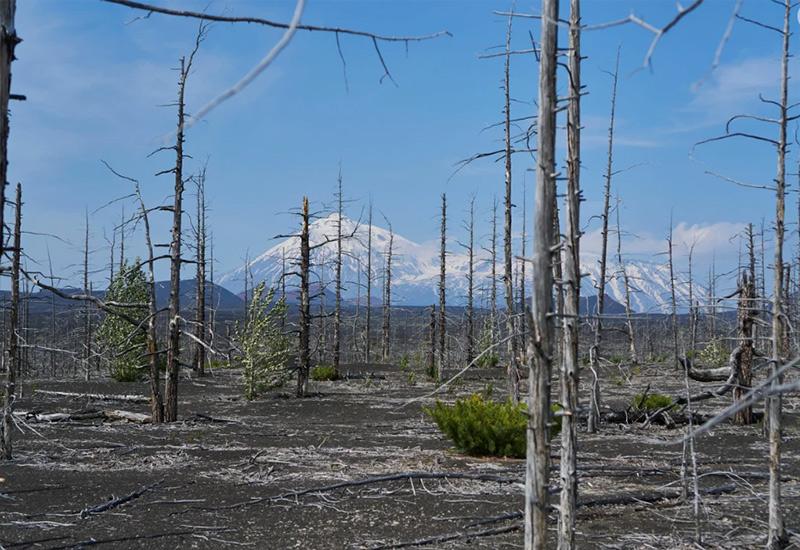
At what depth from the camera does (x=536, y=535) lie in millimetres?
3682

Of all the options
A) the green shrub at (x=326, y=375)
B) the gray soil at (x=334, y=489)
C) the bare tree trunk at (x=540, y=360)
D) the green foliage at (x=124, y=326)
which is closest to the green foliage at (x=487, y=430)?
the gray soil at (x=334, y=489)

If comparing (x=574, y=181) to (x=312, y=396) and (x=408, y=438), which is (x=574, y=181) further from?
(x=312, y=396)

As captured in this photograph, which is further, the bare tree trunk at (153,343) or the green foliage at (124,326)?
the green foliage at (124,326)

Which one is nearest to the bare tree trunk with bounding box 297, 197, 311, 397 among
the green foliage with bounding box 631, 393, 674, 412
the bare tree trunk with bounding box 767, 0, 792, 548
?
the green foliage with bounding box 631, 393, 674, 412

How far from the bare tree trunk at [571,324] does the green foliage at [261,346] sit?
16.4 meters

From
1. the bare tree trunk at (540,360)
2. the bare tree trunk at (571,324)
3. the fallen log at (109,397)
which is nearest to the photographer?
the bare tree trunk at (540,360)

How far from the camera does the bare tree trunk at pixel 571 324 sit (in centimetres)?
493

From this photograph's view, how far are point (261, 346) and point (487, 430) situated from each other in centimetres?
1201

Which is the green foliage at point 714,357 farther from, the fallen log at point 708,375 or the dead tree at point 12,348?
the dead tree at point 12,348

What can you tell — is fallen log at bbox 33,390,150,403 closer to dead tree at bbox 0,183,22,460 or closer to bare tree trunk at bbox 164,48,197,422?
bare tree trunk at bbox 164,48,197,422

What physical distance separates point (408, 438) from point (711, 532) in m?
7.16

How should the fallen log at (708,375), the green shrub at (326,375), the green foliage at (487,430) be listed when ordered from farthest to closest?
the green shrub at (326,375) < the fallen log at (708,375) < the green foliage at (487,430)

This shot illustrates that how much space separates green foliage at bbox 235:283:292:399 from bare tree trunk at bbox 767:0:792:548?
1664 centimetres

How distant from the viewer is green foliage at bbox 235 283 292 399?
836 inches
